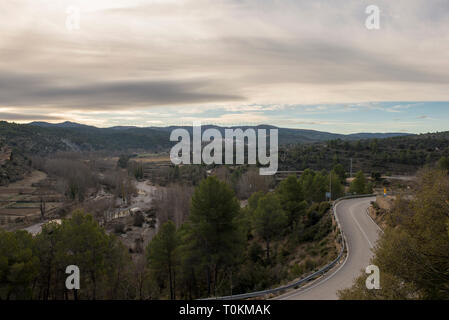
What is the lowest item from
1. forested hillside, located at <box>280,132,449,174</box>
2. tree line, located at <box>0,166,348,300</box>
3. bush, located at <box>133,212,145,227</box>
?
bush, located at <box>133,212,145,227</box>

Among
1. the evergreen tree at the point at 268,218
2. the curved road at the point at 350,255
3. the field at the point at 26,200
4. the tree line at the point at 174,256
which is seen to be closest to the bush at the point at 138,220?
the field at the point at 26,200

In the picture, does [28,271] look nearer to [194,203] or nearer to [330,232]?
[194,203]

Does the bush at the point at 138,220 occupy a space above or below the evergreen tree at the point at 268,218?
below

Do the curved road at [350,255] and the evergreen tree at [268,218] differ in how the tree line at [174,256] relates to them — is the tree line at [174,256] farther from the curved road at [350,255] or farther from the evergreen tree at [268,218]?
the curved road at [350,255]

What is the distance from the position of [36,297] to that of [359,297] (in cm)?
1980

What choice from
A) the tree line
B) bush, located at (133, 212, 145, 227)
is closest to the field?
bush, located at (133, 212, 145, 227)

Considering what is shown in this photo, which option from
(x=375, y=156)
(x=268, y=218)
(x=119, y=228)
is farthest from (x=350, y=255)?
(x=375, y=156)

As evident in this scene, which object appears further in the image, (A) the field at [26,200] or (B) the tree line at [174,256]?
(A) the field at [26,200]

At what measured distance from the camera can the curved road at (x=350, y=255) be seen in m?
12.9

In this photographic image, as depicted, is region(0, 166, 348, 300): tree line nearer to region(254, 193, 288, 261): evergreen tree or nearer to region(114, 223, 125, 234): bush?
region(254, 193, 288, 261): evergreen tree

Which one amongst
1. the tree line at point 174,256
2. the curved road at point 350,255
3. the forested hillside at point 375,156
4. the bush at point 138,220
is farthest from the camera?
the forested hillside at point 375,156

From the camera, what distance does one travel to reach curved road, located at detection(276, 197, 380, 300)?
12873 mm

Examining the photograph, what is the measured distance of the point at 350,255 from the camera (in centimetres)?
1845

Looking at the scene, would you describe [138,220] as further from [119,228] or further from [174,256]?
[174,256]
